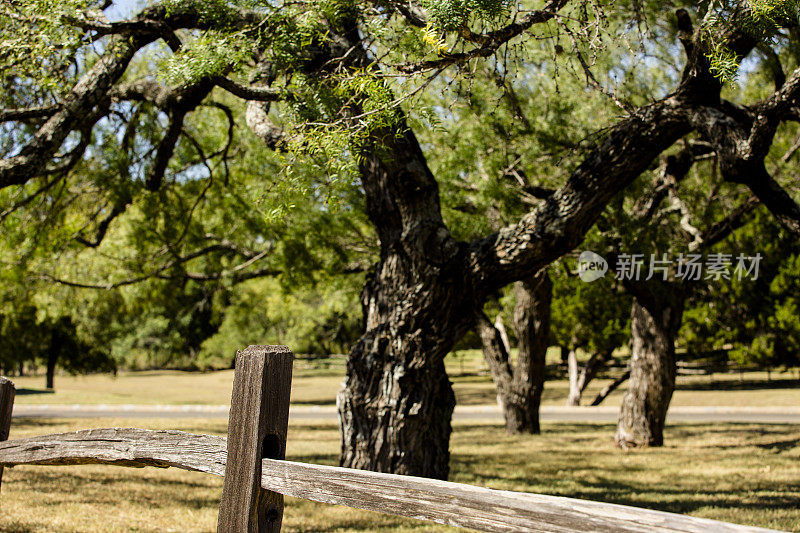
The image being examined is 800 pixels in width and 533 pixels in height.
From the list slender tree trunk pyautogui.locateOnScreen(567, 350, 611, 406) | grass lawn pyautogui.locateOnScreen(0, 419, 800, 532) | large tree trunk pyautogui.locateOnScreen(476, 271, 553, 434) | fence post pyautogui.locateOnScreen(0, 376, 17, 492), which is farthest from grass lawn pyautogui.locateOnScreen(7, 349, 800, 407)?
fence post pyautogui.locateOnScreen(0, 376, 17, 492)

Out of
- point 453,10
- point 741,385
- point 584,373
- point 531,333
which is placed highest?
point 453,10

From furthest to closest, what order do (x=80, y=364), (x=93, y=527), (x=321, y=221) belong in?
(x=80, y=364)
(x=321, y=221)
(x=93, y=527)

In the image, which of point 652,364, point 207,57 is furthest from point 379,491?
point 652,364

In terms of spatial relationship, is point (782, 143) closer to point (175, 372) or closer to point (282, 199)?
point (282, 199)

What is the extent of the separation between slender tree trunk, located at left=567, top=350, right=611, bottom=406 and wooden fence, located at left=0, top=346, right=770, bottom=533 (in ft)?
71.5

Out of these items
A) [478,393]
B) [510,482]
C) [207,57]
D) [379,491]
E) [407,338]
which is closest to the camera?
[379,491]

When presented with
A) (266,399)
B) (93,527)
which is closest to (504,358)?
(93,527)

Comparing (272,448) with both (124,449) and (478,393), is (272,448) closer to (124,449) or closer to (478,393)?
(124,449)

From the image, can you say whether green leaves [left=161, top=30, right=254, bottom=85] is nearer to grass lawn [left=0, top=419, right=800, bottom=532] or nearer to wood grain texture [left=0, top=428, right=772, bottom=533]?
wood grain texture [left=0, top=428, right=772, bottom=533]

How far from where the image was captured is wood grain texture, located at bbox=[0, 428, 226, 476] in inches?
141

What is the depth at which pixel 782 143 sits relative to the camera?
17.0 meters

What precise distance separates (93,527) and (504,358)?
9.80 meters

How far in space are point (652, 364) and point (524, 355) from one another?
2.66 m

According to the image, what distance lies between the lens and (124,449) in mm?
3949
